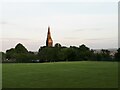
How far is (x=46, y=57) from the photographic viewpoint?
65000mm

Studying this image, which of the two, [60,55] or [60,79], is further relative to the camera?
[60,55]

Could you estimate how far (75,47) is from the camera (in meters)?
73.7

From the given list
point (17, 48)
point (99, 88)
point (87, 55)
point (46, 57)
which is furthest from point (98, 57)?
point (99, 88)

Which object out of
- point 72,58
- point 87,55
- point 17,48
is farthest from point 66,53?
point 17,48

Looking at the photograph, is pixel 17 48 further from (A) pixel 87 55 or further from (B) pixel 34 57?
(A) pixel 87 55

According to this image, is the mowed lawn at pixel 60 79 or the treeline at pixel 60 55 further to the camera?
the treeline at pixel 60 55

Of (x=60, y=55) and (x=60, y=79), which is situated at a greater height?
(x=60, y=55)

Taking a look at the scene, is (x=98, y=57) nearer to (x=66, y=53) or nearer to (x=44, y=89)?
(x=66, y=53)

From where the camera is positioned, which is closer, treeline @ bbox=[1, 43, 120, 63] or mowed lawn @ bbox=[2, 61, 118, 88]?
mowed lawn @ bbox=[2, 61, 118, 88]

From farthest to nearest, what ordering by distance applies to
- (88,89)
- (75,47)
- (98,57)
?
1. (75,47)
2. (98,57)
3. (88,89)

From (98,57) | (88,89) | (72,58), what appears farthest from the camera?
(72,58)

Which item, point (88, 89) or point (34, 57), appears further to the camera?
point (34, 57)

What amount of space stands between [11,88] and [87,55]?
193ft

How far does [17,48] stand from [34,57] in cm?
1271
